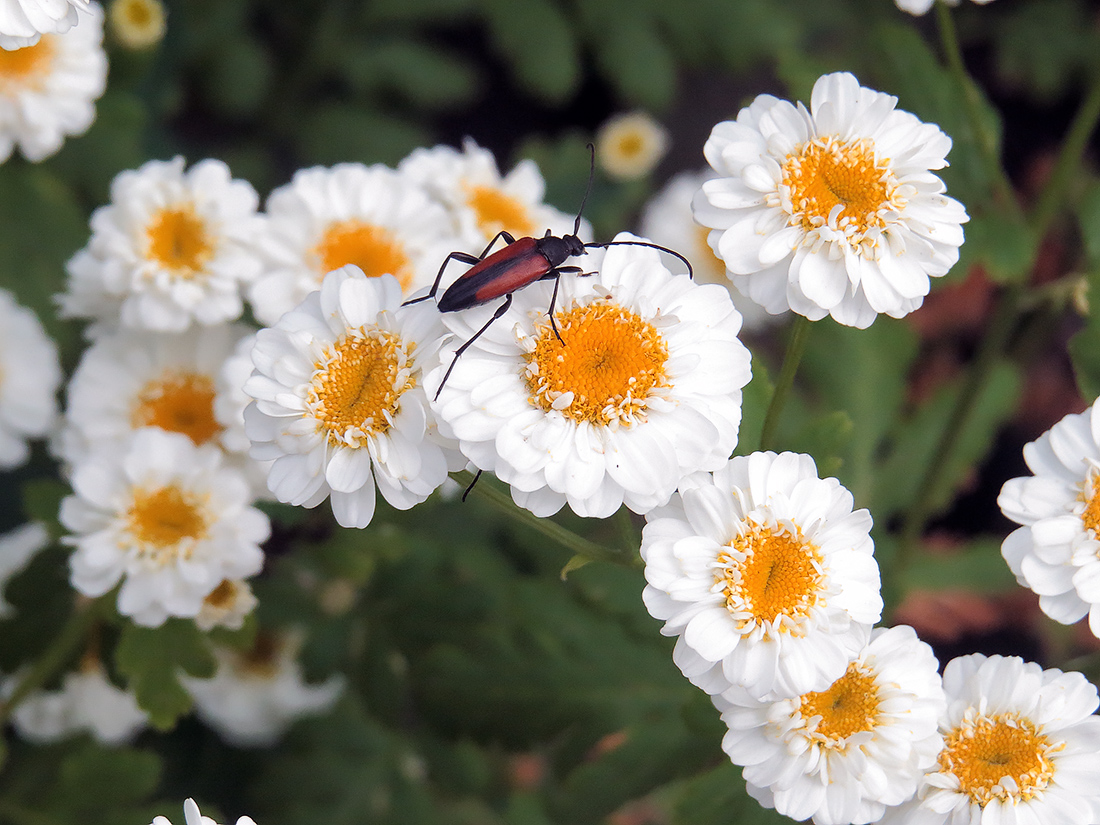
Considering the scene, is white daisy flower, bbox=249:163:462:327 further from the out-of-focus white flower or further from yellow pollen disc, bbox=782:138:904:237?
the out-of-focus white flower

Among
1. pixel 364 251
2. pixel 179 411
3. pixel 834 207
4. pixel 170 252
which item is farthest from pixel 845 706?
pixel 170 252

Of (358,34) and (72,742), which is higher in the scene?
(358,34)

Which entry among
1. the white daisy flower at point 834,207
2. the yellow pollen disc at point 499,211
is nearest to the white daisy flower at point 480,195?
the yellow pollen disc at point 499,211

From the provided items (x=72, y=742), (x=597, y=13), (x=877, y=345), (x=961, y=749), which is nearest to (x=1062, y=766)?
(x=961, y=749)

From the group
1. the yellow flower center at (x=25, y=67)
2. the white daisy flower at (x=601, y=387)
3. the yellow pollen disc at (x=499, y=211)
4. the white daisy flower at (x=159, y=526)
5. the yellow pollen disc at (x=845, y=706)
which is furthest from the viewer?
the yellow flower center at (x=25, y=67)

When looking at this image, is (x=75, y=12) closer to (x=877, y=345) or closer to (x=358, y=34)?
(x=877, y=345)

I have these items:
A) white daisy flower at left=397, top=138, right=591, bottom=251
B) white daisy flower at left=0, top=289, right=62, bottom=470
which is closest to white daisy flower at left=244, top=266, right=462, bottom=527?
white daisy flower at left=397, top=138, right=591, bottom=251

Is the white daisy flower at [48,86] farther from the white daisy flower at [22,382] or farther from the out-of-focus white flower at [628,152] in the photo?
the out-of-focus white flower at [628,152]
